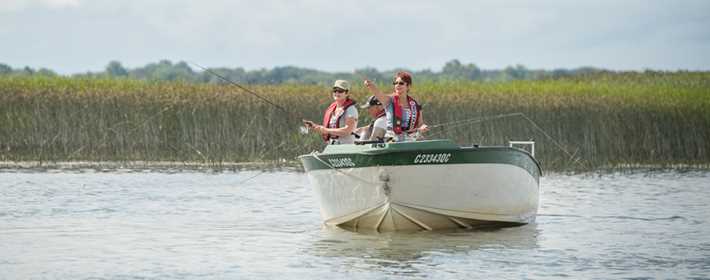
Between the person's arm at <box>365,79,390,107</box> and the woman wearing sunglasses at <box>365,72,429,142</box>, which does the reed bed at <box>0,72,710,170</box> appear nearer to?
the woman wearing sunglasses at <box>365,72,429,142</box>

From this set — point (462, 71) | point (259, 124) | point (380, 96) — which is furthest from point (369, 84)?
point (462, 71)

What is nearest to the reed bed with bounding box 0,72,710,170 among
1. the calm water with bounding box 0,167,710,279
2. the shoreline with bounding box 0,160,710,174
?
the shoreline with bounding box 0,160,710,174

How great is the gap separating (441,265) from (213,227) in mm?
4332

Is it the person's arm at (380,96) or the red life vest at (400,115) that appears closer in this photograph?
the person's arm at (380,96)

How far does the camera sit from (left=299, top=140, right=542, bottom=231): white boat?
15102 mm

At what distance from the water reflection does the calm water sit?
0.02m

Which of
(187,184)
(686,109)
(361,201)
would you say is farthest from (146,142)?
(361,201)

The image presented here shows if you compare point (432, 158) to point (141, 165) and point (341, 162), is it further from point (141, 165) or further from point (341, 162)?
point (141, 165)

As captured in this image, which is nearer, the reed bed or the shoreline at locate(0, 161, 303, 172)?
the shoreline at locate(0, 161, 303, 172)

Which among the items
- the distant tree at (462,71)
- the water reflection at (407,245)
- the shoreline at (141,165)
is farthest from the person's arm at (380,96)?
the distant tree at (462,71)

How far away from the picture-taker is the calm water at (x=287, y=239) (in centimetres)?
1352

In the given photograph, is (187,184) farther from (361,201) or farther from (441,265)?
(441,265)

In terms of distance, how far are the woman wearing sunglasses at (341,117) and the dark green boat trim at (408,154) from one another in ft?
1.26

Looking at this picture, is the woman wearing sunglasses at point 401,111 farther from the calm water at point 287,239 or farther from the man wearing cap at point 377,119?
the calm water at point 287,239
